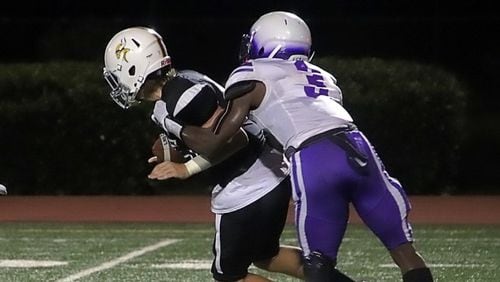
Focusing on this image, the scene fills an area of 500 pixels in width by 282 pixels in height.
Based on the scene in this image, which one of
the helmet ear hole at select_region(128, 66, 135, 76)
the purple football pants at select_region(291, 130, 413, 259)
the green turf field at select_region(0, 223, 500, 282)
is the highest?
the helmet ear hole at select_region(128, 66, 135, 76)

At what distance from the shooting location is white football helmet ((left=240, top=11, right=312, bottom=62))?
5.05m

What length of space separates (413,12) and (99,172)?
6.34 m

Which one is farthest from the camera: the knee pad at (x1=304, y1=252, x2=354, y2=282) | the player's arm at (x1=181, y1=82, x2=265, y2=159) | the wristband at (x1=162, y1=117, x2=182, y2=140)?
the wristband at (x1=162, y1=117, x2=182, y2=140)

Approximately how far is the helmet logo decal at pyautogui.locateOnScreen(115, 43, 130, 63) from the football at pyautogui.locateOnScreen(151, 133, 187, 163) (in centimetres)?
36

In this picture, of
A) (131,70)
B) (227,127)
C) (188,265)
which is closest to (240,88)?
(227,127)

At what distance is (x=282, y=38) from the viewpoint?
16.5 feet

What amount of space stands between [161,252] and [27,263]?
990 mm

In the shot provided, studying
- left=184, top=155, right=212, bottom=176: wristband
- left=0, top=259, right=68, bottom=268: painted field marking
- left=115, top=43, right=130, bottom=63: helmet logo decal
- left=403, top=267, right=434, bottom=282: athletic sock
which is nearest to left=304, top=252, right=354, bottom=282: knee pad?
left=403, top=267, right=434, bottom=282: athletic sock

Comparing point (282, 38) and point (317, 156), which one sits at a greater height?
point (282, 38)

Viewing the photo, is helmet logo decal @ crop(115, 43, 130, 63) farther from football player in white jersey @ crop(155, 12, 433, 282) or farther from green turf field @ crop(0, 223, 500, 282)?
green turf field @ crop(0, 223, 500, 282)

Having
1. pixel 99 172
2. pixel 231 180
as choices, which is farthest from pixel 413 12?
pixel 231 180

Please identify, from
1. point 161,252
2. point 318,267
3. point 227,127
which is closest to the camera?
point 318,267

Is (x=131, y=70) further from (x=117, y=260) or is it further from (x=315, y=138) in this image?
(x=117, y=260)

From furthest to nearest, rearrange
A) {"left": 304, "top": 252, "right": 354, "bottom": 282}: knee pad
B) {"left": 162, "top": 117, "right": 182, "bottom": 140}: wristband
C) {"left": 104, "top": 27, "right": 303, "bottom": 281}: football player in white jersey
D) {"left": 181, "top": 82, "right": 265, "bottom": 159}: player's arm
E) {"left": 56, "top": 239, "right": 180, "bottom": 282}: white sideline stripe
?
{"left": 56, "top": 239, "right": 180, "bottom": 282}: white sideline stripe < {"left": 104, "top": 27, "right": 303, "bottom": 281}: football player in white jersey < {"left": 162, "top": 117, "right": 182, "bottom": 140}: wristband < {"left": 181, "top": 82, "right": 265, "bottom": 159}: player's arm < {"left": 304, "top": 252, "right": 354, "bottom": 282}: knee pad
